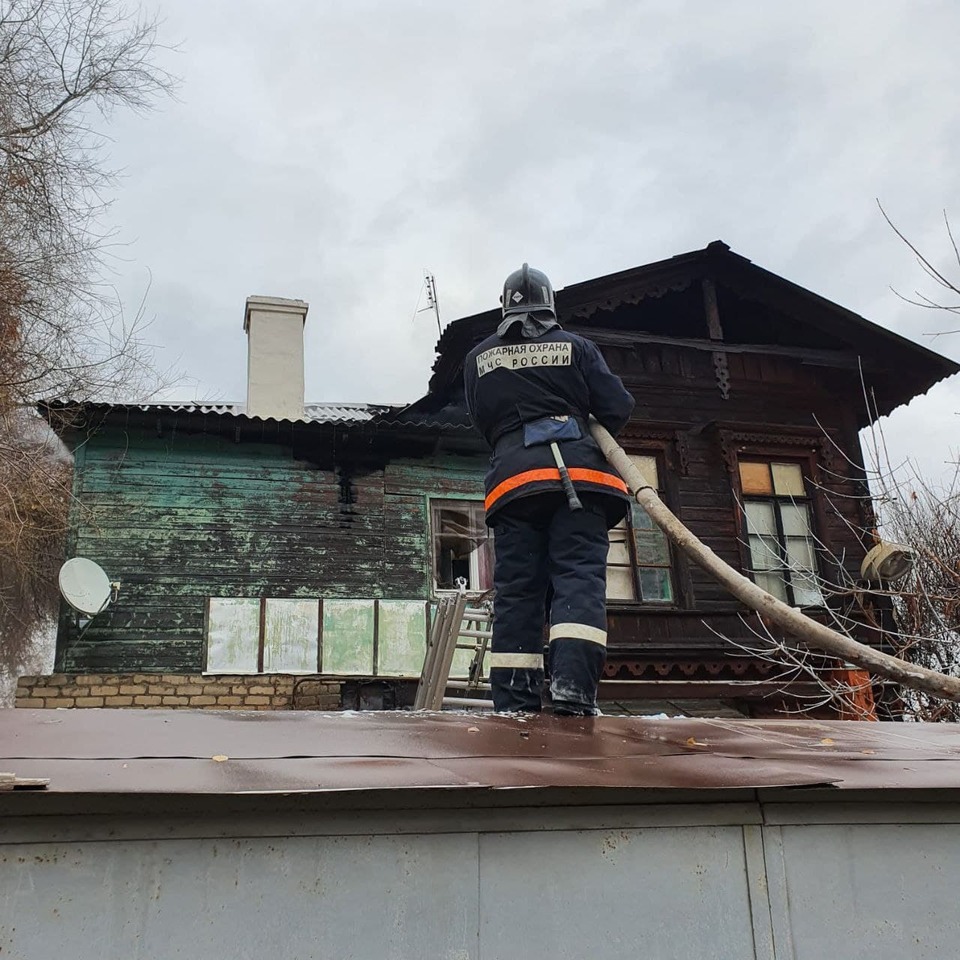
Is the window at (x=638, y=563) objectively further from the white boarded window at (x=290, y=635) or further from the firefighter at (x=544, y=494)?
the firefighter at (x=544, y=494)

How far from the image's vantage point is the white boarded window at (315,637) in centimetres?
1184

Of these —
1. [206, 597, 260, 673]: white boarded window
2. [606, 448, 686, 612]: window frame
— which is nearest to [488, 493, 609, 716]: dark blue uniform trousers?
[606, 448, 686, 612]: window frame

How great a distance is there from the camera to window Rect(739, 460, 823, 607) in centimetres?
1139

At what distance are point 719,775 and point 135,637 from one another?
34.8 ft

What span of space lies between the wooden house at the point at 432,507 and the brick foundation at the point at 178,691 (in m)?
0.03

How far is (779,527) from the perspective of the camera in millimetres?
11633

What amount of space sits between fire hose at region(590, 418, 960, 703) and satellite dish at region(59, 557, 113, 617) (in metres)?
8.70

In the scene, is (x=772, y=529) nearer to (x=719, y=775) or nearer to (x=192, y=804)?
(x=719, y=775)

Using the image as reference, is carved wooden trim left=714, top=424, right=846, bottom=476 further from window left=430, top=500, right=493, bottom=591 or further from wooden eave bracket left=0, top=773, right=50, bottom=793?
wooden eave bracket left=0, top=773, right=50, bottom=793

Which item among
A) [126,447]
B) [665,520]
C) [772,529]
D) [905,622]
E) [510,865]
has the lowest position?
[510,865]

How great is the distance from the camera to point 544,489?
368 centimetres

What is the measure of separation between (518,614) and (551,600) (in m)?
0.23

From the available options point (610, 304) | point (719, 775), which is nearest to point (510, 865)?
point (719, 775)

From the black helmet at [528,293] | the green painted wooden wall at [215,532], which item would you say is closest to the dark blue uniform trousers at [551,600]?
the black helmet at [528,293]
